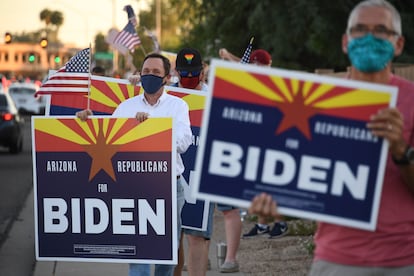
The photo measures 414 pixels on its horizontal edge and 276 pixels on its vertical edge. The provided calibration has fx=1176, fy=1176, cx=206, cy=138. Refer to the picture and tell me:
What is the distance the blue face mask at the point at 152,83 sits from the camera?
27.3ft

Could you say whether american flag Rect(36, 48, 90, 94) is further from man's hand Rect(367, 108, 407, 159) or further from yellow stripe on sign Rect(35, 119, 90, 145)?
man's hand Rect(367, 108, 407, 159)

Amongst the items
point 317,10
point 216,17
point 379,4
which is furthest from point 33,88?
point 379,4

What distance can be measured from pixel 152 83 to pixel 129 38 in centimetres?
961

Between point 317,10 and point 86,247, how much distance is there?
1670 centimetres

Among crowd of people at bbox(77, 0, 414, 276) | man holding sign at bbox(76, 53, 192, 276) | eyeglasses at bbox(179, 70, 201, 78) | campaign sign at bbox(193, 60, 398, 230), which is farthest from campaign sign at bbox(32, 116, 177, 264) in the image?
campaign sign at bbox(193, 60, 398, 230)

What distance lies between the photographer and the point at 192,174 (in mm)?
9305

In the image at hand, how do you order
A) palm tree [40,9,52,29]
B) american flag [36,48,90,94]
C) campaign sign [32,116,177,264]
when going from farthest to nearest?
1. palm tree [40,9,52,29]
2. american flag [36,48,90,94]
3. campaign sign [32,116,177,264]

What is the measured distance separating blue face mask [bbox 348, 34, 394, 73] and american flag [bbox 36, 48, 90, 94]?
5.03 meters

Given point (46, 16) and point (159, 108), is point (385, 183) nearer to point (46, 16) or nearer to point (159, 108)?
point (159, 108)

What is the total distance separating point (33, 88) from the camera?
Result: 190 feet

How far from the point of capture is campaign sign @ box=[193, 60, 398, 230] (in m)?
4.59

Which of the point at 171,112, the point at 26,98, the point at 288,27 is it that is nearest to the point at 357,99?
the point at 171,112

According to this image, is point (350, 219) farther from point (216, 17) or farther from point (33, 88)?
point (33, 88)

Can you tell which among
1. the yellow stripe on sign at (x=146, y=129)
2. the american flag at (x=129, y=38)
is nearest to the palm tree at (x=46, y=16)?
the american flag at (x=129, y=38)
